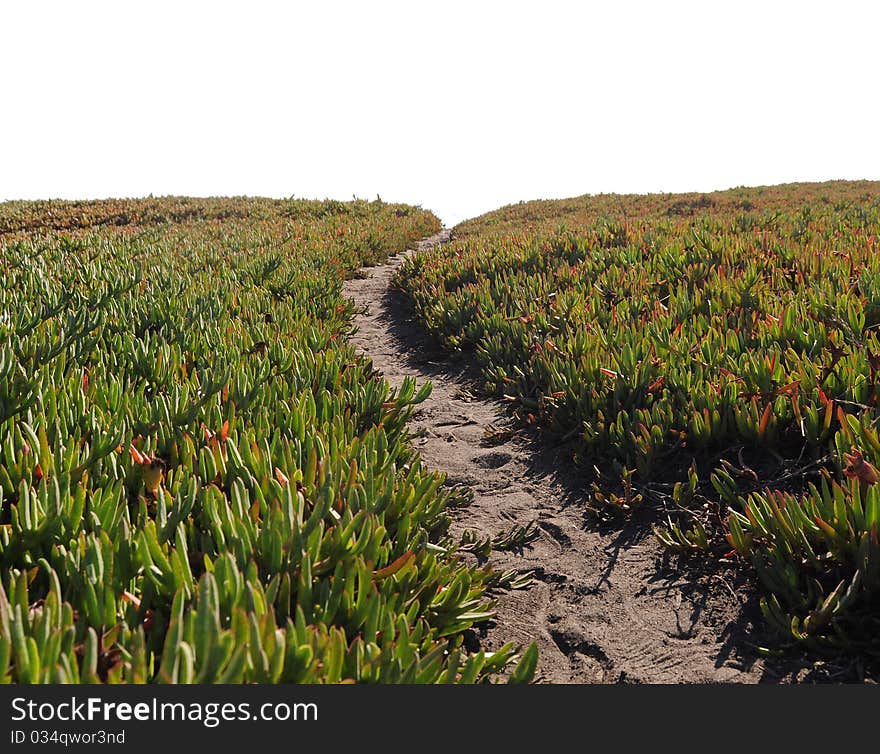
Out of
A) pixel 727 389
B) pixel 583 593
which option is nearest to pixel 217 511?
→ pixel 583 593

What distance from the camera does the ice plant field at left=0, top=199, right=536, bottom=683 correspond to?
194 centimetres

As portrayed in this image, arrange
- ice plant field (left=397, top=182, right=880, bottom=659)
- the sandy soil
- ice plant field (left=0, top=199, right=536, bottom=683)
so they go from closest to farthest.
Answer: ice plant field (left=0, top=199, right=536, bottom=683)
the sandy soil
ice plant field (left=397, top=182, right=880, bottom=659)

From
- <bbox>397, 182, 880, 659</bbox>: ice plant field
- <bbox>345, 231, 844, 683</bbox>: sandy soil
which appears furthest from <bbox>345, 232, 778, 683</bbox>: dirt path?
<bbox>397, 182, 880, 659</bbox>: ice plant field

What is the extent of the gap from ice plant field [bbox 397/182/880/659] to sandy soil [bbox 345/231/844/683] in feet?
0.58

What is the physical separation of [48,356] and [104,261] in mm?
6320

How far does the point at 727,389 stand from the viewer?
4.44 metres

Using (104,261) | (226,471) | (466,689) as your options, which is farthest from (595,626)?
(104,261)

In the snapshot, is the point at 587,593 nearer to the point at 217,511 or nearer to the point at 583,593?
the point at 583,593

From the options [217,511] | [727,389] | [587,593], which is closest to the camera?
[217,511]

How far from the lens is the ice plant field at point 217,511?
1.94m

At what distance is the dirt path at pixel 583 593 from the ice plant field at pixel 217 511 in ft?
0.83

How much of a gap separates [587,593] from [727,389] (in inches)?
76.2

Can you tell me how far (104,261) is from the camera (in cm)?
1026

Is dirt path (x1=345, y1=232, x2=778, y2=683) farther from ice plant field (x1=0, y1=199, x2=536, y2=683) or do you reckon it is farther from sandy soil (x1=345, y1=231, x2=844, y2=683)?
ice plant field (x1=0, y1=199, x2=536, y2=683)
